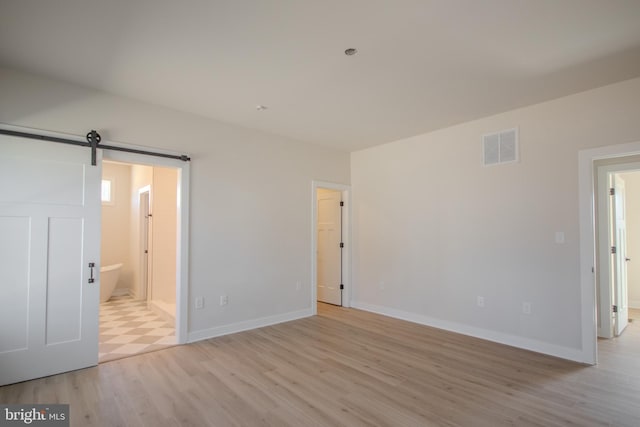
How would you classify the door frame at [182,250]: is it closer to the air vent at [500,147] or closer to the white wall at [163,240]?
the white wall at [163,240]

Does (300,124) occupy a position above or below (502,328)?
above

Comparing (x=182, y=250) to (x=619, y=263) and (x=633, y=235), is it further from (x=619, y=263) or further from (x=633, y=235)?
(x=633, y=235)

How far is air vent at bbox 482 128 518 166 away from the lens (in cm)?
383

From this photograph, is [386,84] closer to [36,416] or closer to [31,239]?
[31,239]

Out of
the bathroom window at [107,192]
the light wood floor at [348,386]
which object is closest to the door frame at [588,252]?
the light wood floor at [348,386]

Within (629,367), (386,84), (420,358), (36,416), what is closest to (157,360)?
(36,416)

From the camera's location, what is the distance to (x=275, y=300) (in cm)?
470

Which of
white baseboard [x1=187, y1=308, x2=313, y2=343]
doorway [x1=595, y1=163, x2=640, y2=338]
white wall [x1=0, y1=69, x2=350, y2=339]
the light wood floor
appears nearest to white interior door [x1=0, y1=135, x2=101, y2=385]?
the light wood floor

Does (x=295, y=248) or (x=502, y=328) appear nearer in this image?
(x=502, y=328)

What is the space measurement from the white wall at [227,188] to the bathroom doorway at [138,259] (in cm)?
38

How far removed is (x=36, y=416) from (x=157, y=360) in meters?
1.07

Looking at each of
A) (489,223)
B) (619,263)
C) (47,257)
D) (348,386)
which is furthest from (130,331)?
(619,263)

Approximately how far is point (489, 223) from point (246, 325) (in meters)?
3.41

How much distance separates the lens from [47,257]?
2.98 meters
